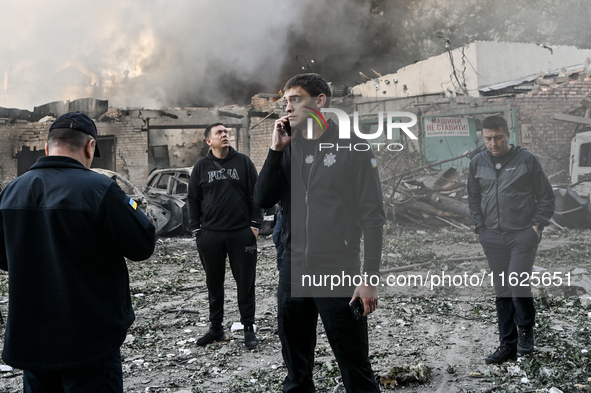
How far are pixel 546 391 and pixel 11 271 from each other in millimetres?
2811

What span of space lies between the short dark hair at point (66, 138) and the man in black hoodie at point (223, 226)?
2.00m

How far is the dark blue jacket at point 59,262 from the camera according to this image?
1.82 meters

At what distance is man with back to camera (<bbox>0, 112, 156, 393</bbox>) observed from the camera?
182 centimetres

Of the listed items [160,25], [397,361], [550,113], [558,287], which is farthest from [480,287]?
[160,25]

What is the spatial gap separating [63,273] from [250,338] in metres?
2.22

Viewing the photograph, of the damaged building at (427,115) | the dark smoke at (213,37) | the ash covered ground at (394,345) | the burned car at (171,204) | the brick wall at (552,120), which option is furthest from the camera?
the dark smoke at (213,37)

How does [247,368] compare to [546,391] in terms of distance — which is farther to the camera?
[247,368]

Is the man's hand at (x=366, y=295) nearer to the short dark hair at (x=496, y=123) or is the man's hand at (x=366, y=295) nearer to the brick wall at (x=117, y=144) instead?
the short dark hair at (x=496, y=123)

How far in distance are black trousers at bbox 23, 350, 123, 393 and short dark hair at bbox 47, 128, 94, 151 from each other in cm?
85

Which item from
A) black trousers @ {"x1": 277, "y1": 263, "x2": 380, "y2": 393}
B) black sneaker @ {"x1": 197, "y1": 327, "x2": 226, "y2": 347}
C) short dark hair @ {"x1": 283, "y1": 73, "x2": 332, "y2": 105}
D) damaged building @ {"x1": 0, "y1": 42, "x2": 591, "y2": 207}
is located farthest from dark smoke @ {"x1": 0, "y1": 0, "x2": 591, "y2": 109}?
black trousers @ {"x1": 277, "y1": 263, "x2": 380, "y2": 393}

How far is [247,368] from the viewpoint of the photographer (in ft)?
11.3

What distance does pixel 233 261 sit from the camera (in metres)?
3.93

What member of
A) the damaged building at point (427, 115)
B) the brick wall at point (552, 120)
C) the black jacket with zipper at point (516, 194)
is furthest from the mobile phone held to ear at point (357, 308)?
the brick wall at point (552, 120)

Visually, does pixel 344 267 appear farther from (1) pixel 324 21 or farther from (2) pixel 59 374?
(1) pixel 324 21
